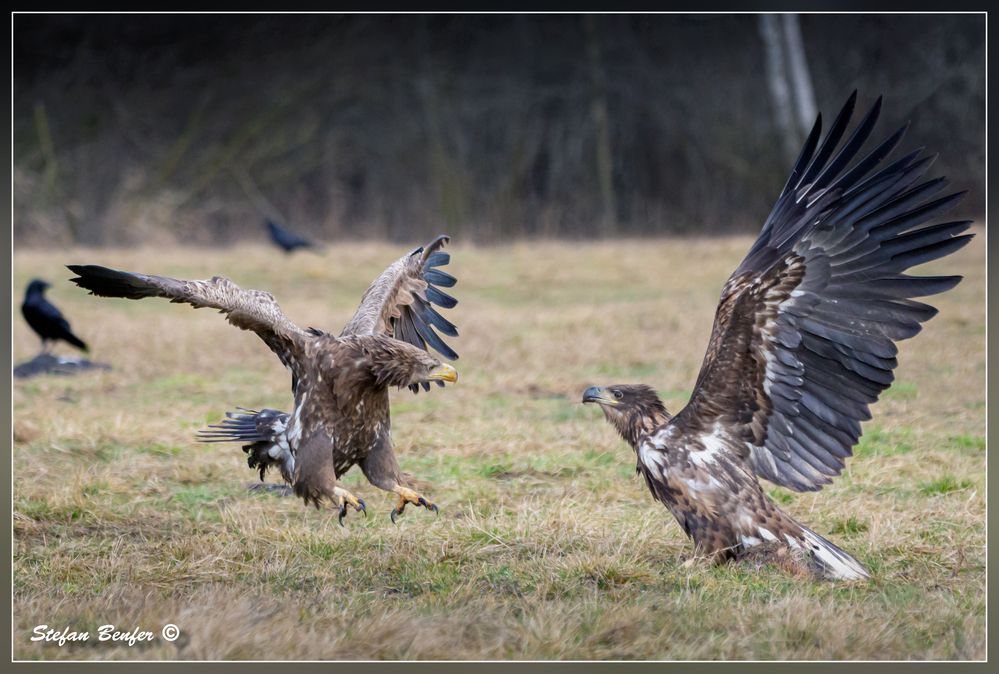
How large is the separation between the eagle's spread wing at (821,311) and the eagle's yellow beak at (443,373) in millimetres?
893

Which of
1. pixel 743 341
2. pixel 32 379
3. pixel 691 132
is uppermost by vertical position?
pixel 691 132

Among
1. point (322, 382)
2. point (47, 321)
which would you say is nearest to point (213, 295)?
point (322, 382)

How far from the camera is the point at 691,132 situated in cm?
1888

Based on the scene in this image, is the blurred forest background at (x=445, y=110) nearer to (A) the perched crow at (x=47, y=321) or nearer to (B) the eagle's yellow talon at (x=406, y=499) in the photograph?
(A) the perched crow at (x=47, y=321)

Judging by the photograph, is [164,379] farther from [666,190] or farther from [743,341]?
[666,190]

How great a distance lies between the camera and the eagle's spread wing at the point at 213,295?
4539 millimetres

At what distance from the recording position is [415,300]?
19.7 ft

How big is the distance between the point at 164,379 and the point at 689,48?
1293 centimetres

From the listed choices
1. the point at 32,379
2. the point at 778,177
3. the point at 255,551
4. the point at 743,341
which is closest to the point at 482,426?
the point at 255,551

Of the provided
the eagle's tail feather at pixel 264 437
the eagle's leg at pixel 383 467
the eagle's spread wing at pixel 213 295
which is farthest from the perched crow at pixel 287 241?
the eagle's leg at pixel 383 467

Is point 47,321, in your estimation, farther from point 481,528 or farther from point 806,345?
point 806,345
